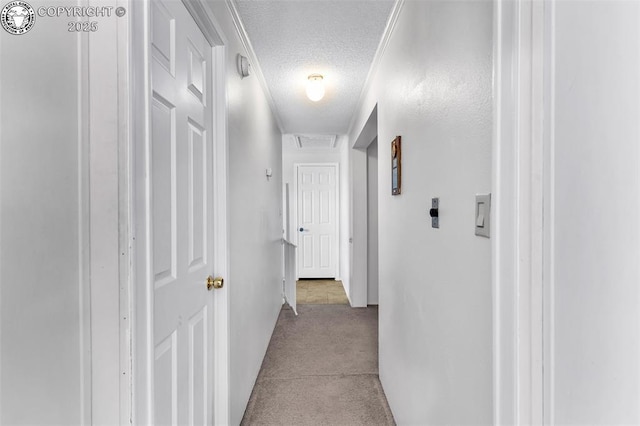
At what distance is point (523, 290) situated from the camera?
683 mm

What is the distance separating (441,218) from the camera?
1.21 meters

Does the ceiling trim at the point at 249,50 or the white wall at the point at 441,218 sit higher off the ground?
the ceiling trim at the point at 249,50

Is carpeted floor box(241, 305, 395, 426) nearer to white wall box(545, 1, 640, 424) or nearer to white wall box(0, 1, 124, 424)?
white wall box(0, 1, 124, 424)

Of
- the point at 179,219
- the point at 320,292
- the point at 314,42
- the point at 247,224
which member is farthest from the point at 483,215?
the point at 320,292

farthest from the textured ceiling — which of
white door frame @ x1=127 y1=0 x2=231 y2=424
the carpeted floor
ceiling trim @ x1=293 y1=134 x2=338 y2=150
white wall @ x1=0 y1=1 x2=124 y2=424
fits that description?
the carpeted floor

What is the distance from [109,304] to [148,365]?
0.67 ft

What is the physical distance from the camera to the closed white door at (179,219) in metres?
1.02

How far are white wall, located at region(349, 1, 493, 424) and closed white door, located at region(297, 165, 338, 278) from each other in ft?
12.9

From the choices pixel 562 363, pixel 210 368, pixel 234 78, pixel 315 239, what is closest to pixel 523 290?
pixel 562 363

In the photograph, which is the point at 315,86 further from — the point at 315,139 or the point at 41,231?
the point at 315,139

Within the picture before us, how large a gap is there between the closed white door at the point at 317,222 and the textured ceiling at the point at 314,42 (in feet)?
8.35

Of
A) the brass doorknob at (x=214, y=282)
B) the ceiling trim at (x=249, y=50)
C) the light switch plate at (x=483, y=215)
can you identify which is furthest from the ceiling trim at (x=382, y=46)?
the brass doorknob at (x=214, y=282)

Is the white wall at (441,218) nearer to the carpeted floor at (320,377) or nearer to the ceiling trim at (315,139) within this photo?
the carpeted floor at (320,377)

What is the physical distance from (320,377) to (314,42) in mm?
2292
